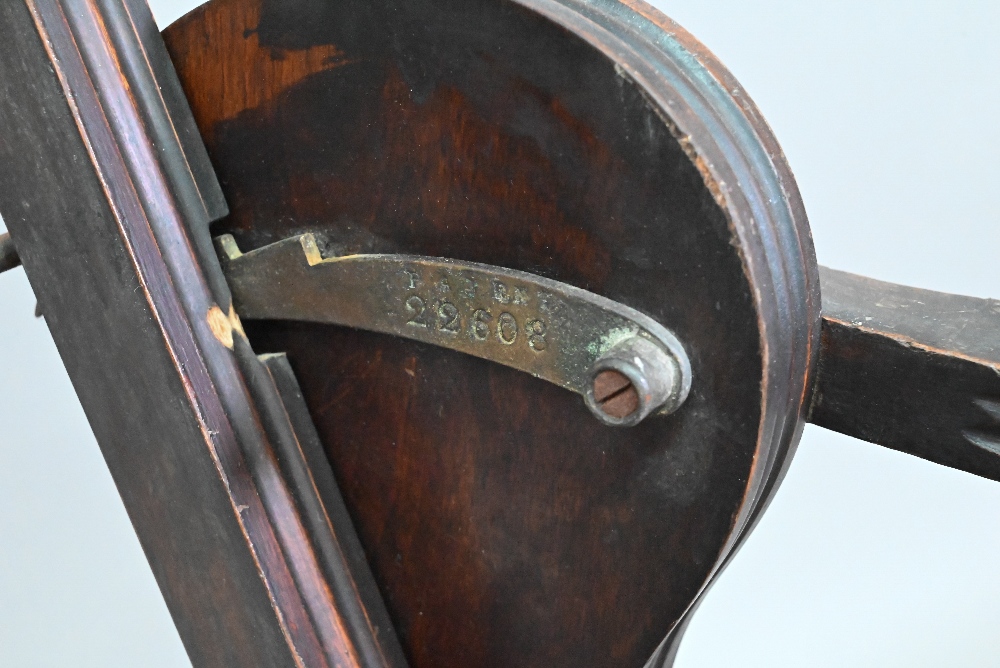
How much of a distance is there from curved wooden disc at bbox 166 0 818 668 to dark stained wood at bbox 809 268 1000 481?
0.04 meters

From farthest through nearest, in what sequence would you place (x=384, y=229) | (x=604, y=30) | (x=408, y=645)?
1. (x=408, y=645)
2. (x=384, y=229)
3. (x=604, y=30)

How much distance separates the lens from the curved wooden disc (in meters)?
0.60

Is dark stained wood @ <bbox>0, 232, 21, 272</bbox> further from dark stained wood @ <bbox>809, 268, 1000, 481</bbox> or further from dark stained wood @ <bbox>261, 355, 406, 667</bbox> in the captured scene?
dark stained wood @ <bbox>809, 268, 1000, 481</bbox>

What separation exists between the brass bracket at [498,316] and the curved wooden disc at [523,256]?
17mm

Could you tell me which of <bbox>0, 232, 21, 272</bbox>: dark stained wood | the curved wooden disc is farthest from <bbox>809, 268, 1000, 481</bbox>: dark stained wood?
<bbox>0, 232, 21, 272</bbox>: dark stained wood

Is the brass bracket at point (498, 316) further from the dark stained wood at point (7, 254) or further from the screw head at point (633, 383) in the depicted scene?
the dark stained wood at point (7, 254)

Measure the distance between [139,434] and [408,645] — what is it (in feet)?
0.80

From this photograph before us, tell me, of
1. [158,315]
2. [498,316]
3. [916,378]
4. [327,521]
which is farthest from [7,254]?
[916,378]

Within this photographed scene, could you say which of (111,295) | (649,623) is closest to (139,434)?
(111,295)

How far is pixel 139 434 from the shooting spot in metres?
0.81

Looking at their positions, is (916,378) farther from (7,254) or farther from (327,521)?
(7,254)

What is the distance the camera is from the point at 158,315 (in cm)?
76

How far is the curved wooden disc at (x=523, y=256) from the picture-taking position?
0.60m

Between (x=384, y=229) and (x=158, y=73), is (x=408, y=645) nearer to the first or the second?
(x=384, y=229)
